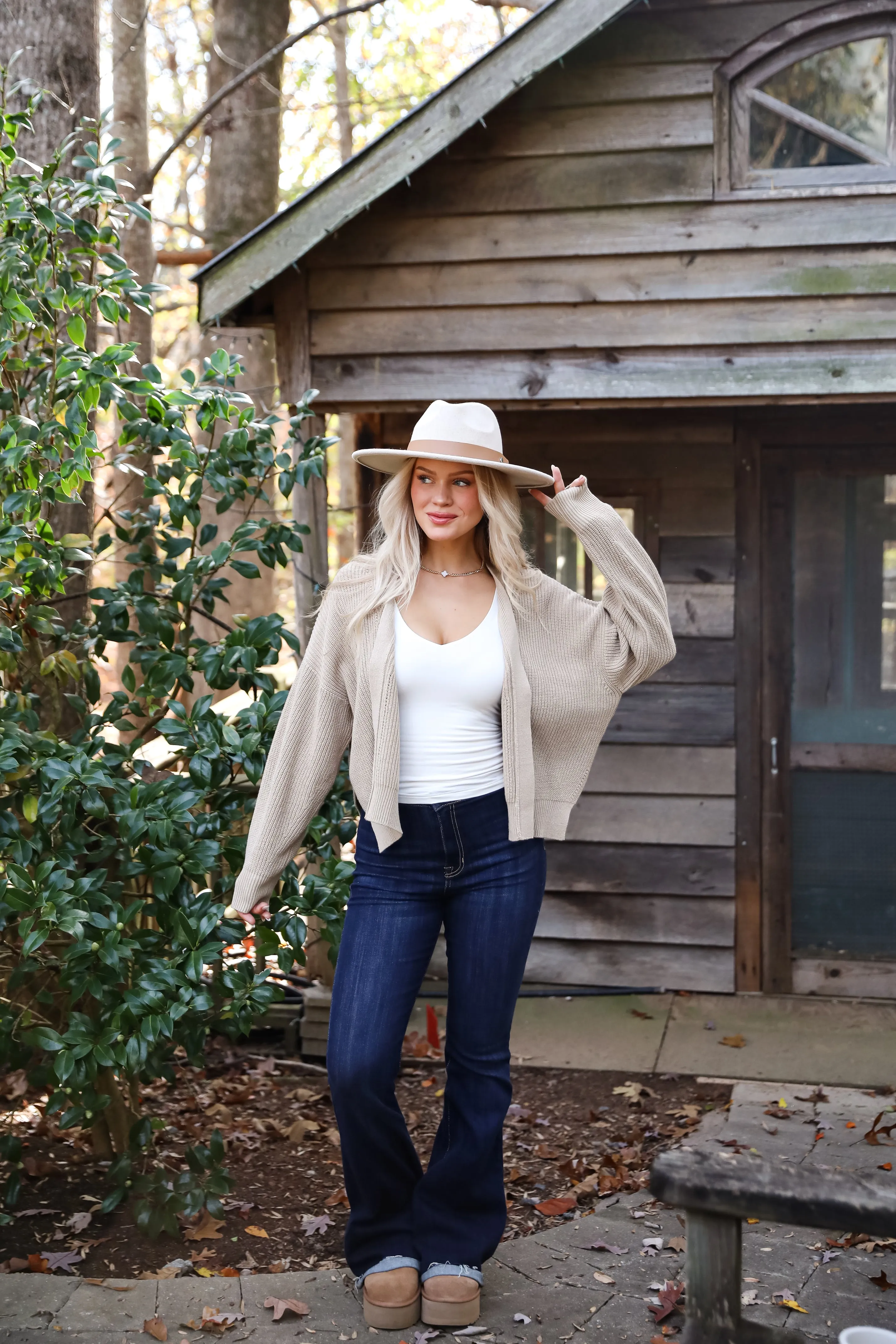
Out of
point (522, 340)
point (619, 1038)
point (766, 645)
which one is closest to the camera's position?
point (522, 340)

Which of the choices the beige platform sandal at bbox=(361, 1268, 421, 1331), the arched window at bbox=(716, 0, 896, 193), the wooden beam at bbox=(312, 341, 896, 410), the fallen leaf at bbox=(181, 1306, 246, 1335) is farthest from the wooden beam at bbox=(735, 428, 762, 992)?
the fallen leaf at bbox=(181, 1306, 246, 1335)

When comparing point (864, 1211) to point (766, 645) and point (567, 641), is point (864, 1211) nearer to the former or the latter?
point (567, 641)

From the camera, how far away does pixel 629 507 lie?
575cm

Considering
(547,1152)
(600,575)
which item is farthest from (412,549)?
(600,575)

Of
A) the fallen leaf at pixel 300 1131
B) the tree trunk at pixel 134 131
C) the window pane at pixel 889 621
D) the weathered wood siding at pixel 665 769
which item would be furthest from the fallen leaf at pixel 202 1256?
the tree trunk at pixel 134 131

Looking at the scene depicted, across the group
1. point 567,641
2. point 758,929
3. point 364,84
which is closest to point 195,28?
point 364,84

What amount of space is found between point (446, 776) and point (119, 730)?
114 centimetres

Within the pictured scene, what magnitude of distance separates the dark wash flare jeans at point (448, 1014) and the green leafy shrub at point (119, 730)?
1.70 ft

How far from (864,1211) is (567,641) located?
141 centimetres

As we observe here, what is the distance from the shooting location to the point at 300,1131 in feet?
14.2

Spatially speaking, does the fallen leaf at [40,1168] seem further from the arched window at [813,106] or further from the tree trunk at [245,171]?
the tree trunk at [245,171]

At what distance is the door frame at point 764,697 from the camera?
5609mm

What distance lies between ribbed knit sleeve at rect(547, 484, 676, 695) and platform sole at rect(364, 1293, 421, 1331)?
154 cm

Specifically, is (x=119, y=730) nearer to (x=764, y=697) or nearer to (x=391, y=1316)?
(x=391, y=1316)
